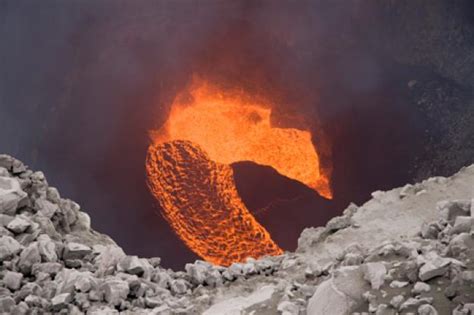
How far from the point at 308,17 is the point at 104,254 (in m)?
10.1

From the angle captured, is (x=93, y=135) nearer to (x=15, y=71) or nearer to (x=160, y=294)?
(x=15, y=71)

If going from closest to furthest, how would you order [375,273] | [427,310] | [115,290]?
[427,310], [375,273], [115,290]

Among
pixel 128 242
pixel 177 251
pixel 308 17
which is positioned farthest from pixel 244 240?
pixel 308 17

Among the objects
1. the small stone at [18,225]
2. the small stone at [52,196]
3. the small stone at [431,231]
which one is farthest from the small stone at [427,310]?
the small stone at [52,196]

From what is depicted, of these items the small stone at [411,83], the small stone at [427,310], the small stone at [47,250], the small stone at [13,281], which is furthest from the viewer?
the small stone at [411,83]

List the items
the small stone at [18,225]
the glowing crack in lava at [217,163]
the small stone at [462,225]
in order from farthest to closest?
the glowing crack in lava at [217,163]
the small stone at [18,225]
the small stone at [462,225]

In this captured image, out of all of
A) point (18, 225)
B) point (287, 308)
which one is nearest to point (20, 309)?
point (18, 225)

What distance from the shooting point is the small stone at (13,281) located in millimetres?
4875

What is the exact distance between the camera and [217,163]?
13.4 metres

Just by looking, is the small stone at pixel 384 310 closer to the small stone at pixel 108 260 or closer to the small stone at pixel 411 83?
the small stone at pixel 108 260

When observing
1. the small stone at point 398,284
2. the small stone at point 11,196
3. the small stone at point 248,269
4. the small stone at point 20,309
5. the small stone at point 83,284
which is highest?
the small stone at point 11,196

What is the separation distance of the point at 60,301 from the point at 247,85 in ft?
33.5

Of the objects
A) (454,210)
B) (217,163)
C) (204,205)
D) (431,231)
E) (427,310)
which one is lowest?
(427,310)

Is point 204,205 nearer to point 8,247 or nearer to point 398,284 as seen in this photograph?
point 8,247
